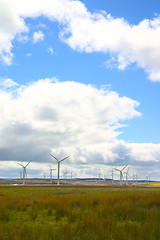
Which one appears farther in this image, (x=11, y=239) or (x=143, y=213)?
(x=143, y=213)

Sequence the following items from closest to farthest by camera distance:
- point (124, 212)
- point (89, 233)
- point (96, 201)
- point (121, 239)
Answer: point (121, 239), point (89, 233), point (124, 212), point (96, 201)

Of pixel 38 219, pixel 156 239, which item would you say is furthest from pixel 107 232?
pixel 38 219

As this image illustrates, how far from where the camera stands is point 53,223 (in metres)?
10.6

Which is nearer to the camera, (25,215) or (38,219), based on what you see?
(38,219)

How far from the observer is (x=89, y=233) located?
26.9ft

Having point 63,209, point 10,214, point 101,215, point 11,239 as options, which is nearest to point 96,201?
point 63,209

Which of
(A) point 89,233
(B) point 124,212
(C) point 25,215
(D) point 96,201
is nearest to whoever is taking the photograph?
(A) point 89,233

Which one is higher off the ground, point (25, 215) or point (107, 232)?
point (107, 232)

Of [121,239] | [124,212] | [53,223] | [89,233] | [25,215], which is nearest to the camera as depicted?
[121,239]

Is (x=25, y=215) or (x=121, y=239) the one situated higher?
(x=121, y=239)

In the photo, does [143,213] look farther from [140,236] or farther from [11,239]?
[11,239]

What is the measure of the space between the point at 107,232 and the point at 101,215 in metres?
2.80

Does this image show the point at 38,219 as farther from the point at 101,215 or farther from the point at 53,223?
the point at 101,215

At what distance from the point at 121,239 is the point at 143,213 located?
4.12m
